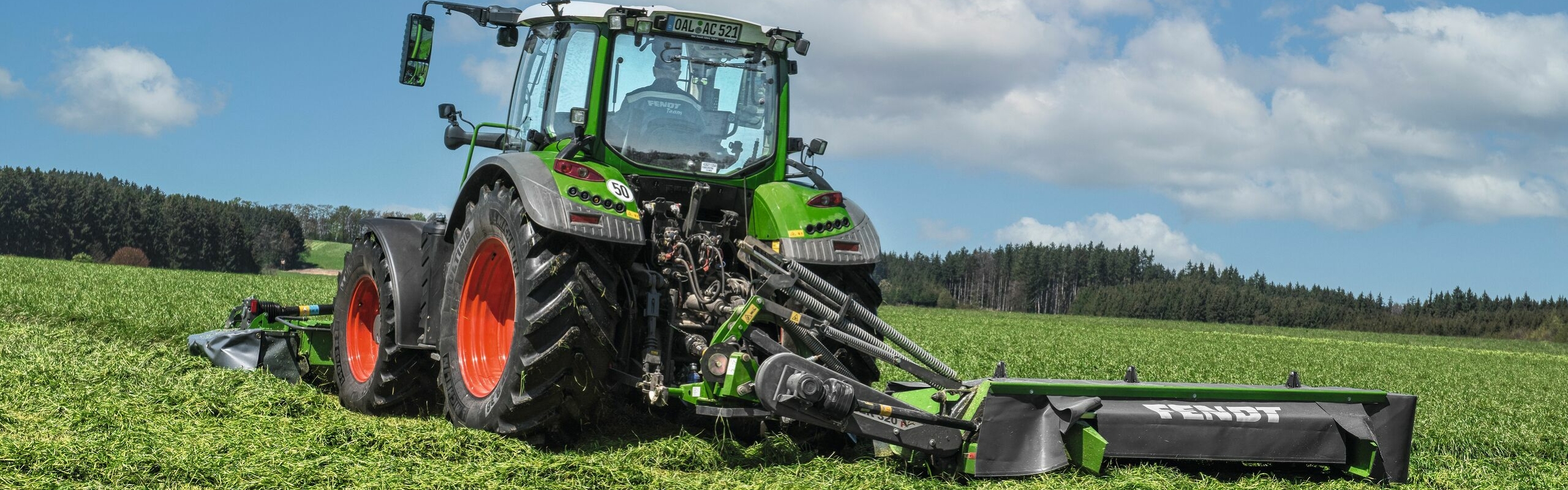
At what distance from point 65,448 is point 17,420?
3.35ft

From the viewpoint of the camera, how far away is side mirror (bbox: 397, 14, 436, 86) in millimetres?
6438

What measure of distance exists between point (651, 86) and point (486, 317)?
148cm

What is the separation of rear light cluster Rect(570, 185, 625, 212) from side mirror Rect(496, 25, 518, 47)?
1.94 meters

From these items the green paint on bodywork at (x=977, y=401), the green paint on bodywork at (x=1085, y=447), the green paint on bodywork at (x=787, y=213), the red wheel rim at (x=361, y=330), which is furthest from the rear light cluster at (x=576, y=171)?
the red wheel rim at (x=361, y=330)

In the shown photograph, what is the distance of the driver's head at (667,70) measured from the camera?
6293 mm

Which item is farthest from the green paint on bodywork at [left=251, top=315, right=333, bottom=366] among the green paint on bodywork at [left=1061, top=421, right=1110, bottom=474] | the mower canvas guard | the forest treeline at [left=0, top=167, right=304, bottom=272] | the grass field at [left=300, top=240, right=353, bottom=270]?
the grass field at [left=300, top=240, right=353, bottom=270]

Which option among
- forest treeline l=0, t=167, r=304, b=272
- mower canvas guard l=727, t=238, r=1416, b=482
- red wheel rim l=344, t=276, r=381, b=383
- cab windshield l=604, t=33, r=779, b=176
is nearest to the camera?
mower canvas guard l=727, t=238, r=1416, b=482

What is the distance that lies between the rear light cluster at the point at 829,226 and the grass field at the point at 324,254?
248 feet

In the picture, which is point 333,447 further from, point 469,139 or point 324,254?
point 324,254

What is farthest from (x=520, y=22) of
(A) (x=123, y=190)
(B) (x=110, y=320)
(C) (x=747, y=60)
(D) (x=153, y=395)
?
(A) (x=123, y=190)

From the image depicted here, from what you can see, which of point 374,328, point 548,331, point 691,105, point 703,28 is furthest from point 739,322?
point 374,328

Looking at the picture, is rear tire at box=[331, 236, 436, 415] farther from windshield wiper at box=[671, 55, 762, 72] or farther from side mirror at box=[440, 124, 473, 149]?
windshield wiper at box=[671, 55, 762, 72]

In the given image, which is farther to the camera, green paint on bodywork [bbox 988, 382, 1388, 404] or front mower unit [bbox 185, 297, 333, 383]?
front mower unit [bbox 185, 297, 333, 383]

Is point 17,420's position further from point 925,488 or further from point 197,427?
point 925,488
